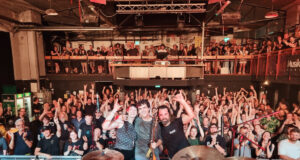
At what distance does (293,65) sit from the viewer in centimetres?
565

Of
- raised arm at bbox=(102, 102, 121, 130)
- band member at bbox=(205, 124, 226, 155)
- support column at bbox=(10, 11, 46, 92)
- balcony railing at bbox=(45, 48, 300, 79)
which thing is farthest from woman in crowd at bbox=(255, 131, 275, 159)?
support column at bbox=(10, 11, 46, 92)

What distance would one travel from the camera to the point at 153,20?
7.71m

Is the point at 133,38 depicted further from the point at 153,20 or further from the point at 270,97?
the point at 270,97

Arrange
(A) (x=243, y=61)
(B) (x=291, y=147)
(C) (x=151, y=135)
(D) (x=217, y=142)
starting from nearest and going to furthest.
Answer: (C) (x=151, y=135) → (B) (x=291, y=147) → (D) (x=217, y=142) → (A) (x=243, y=61)

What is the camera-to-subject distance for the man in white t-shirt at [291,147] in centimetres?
295

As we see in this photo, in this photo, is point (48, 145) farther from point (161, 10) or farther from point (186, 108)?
point (161, 10)

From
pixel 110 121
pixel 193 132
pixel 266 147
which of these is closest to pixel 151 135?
pixel 110 121

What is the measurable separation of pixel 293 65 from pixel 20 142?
8.31m

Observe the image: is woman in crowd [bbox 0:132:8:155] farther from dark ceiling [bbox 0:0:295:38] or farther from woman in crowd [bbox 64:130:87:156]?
dark ceiling [bbox 0:0:295:38]

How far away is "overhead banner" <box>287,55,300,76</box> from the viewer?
17.9 ft

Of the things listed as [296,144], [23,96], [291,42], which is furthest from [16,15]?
[291,42]

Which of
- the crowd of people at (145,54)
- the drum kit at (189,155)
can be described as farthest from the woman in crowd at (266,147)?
the crowd of people at (145,54)

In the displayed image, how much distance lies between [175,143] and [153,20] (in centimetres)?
646

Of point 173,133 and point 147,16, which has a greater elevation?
point 147,16
